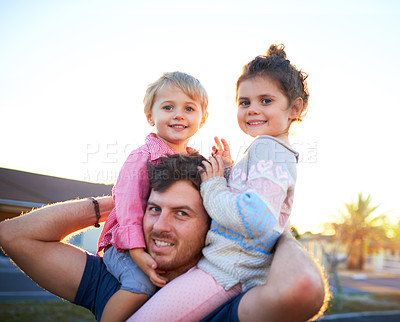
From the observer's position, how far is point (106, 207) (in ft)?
9.73

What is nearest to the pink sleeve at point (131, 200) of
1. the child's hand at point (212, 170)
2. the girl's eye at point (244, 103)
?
the child's hand at point (212, 170)

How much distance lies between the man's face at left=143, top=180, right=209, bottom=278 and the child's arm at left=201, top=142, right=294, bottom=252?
114mm

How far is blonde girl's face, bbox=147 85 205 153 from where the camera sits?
2.90 metres

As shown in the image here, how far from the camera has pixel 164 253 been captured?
225cm

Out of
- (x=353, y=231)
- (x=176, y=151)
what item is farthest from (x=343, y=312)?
(x=176, y=151)

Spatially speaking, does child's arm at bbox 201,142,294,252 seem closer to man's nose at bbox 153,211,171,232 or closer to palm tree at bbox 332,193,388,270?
man's nose at bbox 153,211,171,232

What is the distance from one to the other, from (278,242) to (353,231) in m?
37.5

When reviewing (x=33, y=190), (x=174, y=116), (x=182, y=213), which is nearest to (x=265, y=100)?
(x=174, y=116)

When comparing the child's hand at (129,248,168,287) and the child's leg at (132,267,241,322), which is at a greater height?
the child's hand at (129,248,168,287)

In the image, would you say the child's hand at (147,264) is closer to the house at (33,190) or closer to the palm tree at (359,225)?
the house at (33,190)

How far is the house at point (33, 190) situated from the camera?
4429mm

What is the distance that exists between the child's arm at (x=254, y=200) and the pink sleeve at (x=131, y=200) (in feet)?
1.74

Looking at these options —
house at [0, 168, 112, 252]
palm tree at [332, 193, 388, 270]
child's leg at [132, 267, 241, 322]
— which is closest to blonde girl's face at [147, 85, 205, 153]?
child's leg at [132, 267, 241, 322]

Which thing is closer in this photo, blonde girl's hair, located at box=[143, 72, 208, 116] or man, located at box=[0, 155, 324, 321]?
man, located at box=[0, 155, 324, 321]
